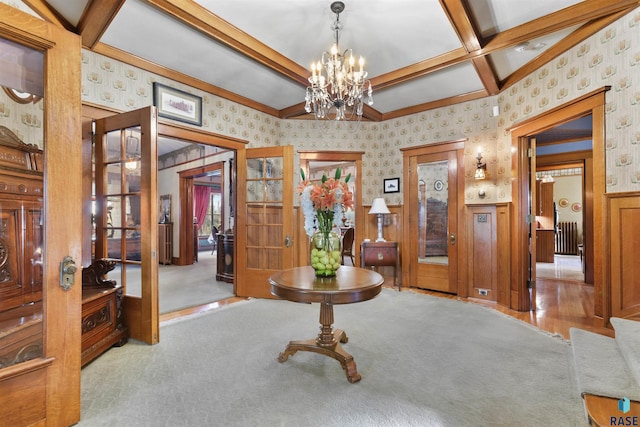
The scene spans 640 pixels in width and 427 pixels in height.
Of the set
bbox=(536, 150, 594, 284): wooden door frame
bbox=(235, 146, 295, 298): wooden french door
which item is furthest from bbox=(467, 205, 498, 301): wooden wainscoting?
bbox=(235, 146, 295, 298): wooden french door

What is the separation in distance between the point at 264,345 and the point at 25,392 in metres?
1.56

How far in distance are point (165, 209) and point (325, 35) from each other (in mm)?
6726

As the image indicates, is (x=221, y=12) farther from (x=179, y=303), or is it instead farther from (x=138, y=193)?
(x=179, y=303)

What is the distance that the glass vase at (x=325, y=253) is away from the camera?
234cm

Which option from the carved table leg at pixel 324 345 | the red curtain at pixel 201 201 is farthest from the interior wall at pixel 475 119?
the red curtain at pixel 201 201

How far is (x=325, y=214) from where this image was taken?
2359 mm

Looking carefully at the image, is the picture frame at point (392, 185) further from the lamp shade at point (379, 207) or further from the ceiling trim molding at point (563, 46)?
the ceiling trim molding at point (563, 46)

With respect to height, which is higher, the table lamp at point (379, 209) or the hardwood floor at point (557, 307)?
the table lamp at point (379, 209)

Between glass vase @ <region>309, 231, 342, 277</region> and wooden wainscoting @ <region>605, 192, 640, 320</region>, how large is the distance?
243 centimetres

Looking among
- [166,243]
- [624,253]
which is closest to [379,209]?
[624,253]

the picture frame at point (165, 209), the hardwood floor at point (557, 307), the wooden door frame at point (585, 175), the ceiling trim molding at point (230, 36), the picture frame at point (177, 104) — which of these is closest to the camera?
the ceiling trim molding at point (230, 36)

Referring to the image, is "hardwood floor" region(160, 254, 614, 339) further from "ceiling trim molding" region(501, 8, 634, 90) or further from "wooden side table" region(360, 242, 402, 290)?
"ceiling trim molding" region(501, 8, 634, 90)

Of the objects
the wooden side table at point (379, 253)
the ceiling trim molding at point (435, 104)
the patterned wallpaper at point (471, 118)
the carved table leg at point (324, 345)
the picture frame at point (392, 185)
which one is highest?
the ceiling trim molding at point (435, 104)

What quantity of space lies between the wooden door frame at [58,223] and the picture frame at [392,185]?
431 cm
